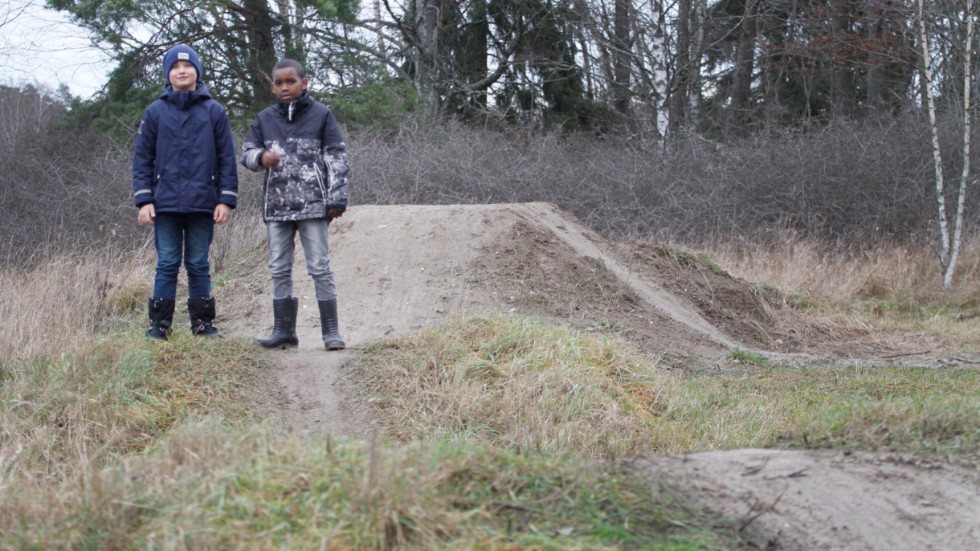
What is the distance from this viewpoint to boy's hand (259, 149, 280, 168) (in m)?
7.02

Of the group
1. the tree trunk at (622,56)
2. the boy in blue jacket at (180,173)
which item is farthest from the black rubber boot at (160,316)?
the tree trunk at (622,56)

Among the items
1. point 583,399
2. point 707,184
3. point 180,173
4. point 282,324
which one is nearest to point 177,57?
point 180,173

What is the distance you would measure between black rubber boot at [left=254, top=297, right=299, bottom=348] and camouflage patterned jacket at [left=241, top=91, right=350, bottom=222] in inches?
27.0

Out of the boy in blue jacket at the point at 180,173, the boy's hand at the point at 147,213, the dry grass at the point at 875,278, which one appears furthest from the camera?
the dry grass at the point at 875,278

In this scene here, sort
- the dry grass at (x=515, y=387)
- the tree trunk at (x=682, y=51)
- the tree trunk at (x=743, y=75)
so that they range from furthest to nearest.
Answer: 1. the tree trunk at (x=743, y=75)
2. the tree trunk at (x=682, y=51)
3. the dry grass at (x=515, y=387)

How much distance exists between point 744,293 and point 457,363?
249 inches

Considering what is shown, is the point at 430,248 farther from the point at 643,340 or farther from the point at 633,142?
the point at 633,142

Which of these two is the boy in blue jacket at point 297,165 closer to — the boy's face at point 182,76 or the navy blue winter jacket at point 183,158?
the navy blue winter jacket at point 183,158

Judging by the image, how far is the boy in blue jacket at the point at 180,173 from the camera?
6.85 meters

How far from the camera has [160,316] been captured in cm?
709

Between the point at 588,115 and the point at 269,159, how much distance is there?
21.8 metres

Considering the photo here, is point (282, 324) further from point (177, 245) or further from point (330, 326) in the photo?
point (177, 245)

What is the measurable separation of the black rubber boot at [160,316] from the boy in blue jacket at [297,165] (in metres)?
0.78

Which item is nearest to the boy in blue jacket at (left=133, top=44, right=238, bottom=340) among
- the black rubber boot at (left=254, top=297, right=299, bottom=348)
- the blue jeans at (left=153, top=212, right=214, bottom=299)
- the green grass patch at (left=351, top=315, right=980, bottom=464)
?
the blue jeans at (left=153, top=212, right=214, bottom=299)
